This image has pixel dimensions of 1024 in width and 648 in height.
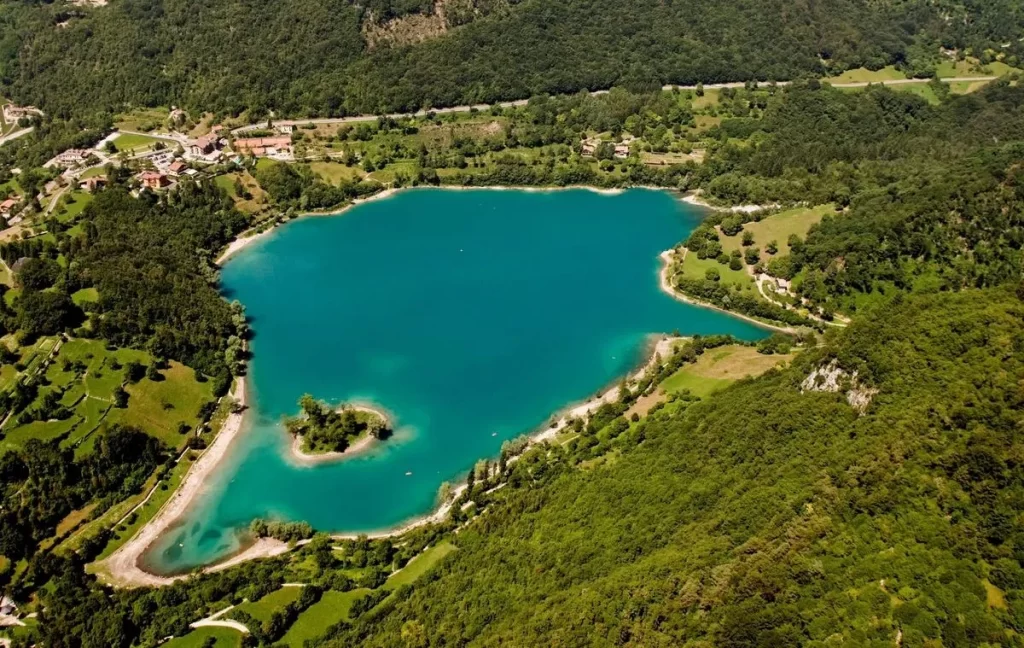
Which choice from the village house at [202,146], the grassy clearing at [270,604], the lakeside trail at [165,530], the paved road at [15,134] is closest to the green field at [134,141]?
the village house at [202,146]

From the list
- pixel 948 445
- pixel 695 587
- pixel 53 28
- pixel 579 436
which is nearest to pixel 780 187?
pixel 579 436

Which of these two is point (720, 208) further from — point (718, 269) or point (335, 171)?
point (335, 171)

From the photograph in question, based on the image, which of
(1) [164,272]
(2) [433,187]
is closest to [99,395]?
(1) [164,272]

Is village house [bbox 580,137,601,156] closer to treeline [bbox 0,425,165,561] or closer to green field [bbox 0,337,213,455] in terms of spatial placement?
green field [bbox 0,337,213,455]

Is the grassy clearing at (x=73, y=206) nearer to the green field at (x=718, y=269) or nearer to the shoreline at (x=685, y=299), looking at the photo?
the shoreline at (x=685, y=299)

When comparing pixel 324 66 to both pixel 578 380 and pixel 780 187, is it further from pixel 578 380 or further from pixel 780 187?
pixel 578 380

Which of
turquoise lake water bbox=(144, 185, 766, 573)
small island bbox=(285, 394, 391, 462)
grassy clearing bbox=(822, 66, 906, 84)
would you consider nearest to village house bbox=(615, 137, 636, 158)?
turquoise lake water bbox=(144, 185, 766, 573)
